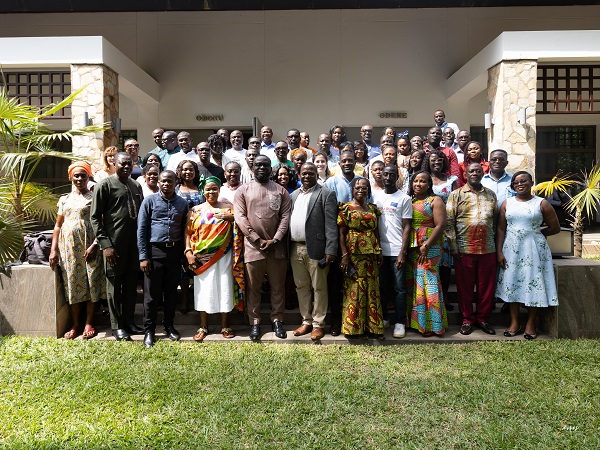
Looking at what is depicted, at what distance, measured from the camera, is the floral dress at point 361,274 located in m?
5.29

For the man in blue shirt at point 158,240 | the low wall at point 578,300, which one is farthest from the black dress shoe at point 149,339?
the low wall at point 578,300

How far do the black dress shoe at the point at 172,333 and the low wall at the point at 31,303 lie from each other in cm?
120

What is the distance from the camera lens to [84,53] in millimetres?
9094

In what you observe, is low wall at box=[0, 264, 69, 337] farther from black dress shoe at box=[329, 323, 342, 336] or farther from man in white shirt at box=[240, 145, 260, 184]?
black dress shoe at box=[329, 323, 342, 336]

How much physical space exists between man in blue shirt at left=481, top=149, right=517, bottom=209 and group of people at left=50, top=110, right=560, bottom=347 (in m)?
0.27

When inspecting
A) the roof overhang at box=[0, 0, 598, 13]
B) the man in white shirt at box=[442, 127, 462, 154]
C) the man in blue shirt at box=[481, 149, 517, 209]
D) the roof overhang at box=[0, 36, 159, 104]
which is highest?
the roof overhang at box=[0, 0, 598, 13]

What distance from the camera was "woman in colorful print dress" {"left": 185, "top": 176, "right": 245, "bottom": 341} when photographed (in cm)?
545

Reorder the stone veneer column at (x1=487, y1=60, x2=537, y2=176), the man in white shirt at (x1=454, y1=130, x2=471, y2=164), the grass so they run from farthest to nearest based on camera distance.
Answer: the stone veneer column at (x1=487, y1=60, x2=537, y2=176)
the man in white shirt at (x1=454, y1=130, x2=471, y2=164)
the grass

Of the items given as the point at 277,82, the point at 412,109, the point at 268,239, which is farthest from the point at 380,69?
the point at 268,239

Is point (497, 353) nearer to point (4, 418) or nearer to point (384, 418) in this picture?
point (384, 418)

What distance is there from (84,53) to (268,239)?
19.4ft

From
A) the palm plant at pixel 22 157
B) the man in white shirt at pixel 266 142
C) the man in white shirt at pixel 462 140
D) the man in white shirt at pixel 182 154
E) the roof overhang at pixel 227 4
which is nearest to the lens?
the palm plant at pixel 22 157

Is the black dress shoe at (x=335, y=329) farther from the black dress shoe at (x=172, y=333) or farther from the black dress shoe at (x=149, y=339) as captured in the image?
the black dress shoe at (x=149, y=339)

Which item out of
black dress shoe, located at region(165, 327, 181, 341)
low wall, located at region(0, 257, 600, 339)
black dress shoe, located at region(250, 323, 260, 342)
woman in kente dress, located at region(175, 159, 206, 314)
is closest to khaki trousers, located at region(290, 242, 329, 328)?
black dress shoe, located at region(250, 323, 260, 342)
